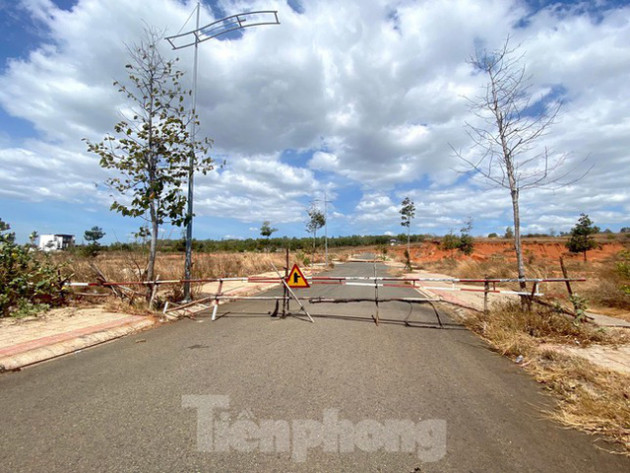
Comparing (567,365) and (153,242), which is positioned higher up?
(153,242)

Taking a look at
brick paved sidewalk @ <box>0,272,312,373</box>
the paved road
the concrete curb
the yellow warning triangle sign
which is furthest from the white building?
the yellow warning triangle sign

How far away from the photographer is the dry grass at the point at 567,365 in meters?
3.41

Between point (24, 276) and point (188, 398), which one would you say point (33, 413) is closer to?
point (188, 398)

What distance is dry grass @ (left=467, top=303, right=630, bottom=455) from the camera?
3408 mm

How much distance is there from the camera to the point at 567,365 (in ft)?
16.1

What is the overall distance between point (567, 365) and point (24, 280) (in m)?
11.5

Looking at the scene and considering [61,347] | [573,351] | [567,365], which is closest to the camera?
[567,365]

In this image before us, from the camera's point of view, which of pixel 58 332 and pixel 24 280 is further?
pixel 24 280

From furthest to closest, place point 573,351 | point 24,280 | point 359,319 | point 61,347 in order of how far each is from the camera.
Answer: point 359,319
point 24,280
point 61,347
point 573,351

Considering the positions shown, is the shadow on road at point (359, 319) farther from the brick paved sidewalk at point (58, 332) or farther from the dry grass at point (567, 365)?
the brick paved sidewalk at point (58, 332)

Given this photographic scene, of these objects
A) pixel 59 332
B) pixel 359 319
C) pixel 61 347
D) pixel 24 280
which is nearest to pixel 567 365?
pixel 359 319

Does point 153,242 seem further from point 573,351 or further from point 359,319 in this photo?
point 573,351

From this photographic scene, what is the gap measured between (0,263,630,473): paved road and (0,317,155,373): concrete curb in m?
0.28

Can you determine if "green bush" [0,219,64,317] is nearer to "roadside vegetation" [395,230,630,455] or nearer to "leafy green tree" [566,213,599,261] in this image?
"roadside vegetation" [395,230,630,455]
